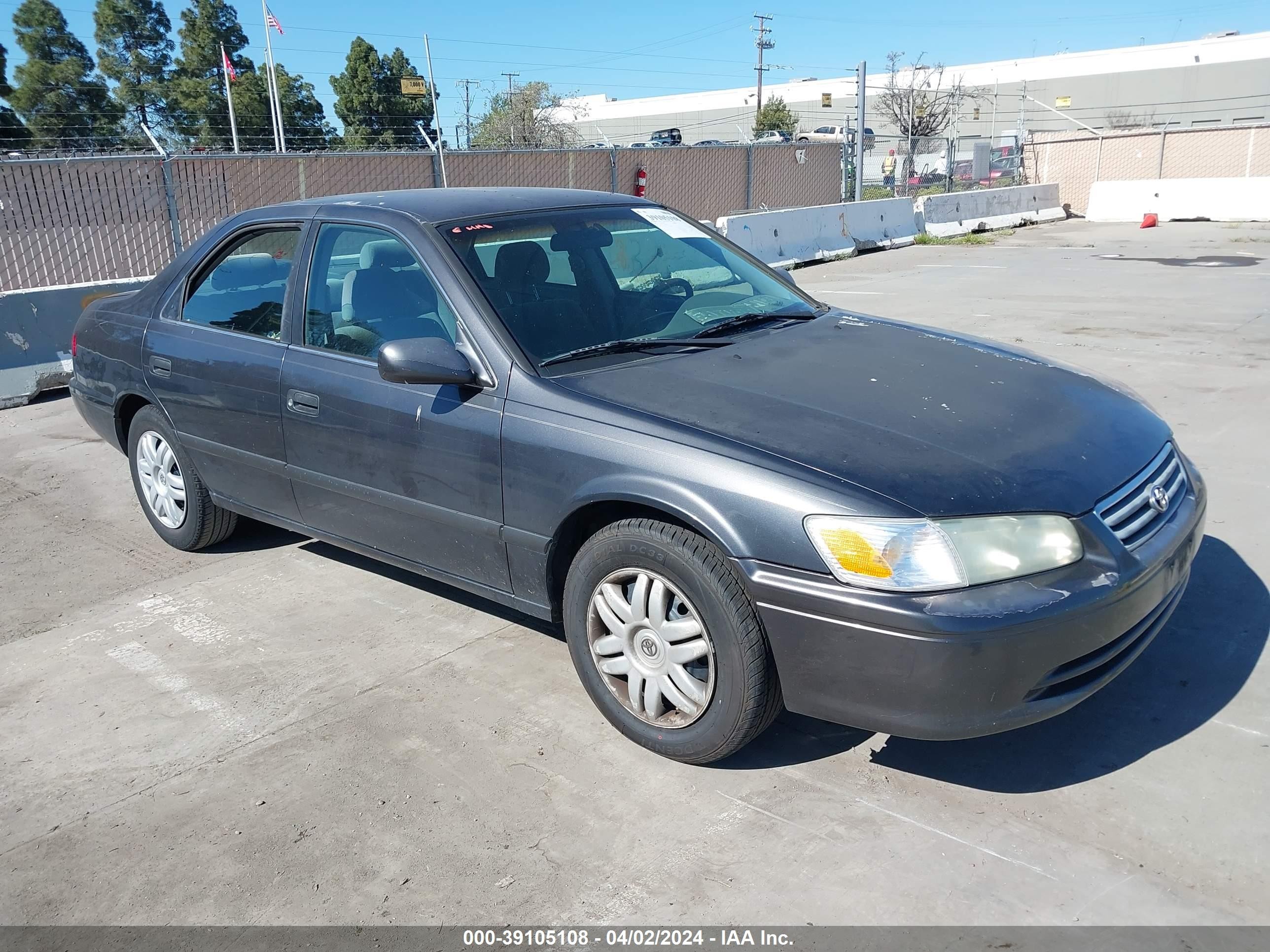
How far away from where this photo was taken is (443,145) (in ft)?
60.2

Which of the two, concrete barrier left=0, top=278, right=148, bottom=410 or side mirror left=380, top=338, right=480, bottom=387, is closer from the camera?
side mirror left=380, top=338, right=480, bottom=387

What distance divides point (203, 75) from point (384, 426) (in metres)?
55.2

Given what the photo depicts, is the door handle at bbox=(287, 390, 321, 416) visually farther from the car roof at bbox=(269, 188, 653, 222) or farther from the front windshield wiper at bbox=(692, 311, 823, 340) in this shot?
the front windshield wiper at bbox=(692, 311, 823, 340)

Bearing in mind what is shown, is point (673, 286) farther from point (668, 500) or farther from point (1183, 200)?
point (1183, 200)

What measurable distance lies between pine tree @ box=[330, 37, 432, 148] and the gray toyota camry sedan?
49919mm

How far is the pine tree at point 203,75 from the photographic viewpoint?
49.6 metres

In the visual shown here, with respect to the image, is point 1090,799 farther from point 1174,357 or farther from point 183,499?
point 1174,357

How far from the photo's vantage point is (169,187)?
1297cm

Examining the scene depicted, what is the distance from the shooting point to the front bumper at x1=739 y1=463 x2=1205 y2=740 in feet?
8.38

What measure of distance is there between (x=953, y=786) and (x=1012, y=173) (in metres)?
32.9

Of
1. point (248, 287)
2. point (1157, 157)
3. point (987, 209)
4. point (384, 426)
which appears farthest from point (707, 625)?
point (1157, 157)

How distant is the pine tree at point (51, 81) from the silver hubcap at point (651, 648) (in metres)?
49.7

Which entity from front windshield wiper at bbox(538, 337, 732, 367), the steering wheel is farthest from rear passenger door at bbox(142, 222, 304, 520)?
the steering wheel

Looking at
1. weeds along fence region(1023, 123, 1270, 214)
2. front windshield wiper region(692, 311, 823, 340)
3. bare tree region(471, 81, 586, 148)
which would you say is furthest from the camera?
bare tree region(471, 81, 586, 148)
